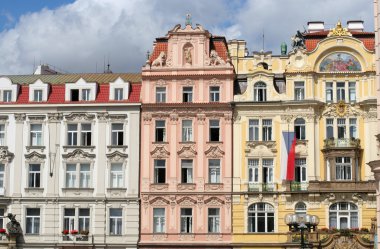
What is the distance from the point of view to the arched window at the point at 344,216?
6347 centimetres

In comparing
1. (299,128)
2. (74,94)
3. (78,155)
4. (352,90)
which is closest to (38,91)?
(74,94)

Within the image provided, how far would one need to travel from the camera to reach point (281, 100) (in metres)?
65.5

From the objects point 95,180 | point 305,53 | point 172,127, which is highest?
point 305,53

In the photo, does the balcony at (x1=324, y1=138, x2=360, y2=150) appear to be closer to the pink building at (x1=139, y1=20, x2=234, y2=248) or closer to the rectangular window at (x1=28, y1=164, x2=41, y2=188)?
the pink building at (x1=139, y1=20, x2=234, y2=248)

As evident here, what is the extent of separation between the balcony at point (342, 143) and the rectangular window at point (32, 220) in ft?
74.7

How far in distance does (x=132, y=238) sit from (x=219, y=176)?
810 centimetres

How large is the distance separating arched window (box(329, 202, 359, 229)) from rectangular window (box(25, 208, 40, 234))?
22.4 meters

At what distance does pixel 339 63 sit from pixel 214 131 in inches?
427

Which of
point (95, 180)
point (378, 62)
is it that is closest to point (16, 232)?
point (95, 180)

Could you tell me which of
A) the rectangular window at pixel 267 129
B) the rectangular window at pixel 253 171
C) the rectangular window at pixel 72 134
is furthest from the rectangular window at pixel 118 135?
the rectangular window at pixel 267 129

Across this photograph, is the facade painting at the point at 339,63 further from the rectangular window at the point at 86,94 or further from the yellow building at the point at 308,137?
the rectangular window at the point at 86,94

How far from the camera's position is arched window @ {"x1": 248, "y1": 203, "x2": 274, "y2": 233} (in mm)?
64188

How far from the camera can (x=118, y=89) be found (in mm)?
67562

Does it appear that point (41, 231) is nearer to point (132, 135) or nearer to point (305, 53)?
point (132, 135)
